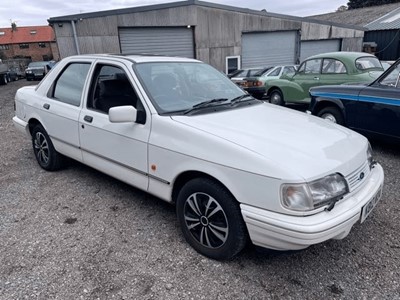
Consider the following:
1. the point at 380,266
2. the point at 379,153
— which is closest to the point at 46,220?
the point at 380,266

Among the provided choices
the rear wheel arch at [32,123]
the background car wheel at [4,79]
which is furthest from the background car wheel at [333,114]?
the background car wheel at [4,79]

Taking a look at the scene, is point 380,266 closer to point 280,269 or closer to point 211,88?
point 280,269

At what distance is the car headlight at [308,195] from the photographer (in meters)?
2.10

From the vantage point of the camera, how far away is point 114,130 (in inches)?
126

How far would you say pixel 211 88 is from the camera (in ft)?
11.4

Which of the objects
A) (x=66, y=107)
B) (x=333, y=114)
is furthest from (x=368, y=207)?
(x=333, y=114)

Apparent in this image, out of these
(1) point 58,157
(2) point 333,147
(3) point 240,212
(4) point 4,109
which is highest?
(2) point 333,147

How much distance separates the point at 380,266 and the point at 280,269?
33.1 inches

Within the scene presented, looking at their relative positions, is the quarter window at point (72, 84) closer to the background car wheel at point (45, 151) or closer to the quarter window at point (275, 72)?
the background car wheel at point (45, 151)

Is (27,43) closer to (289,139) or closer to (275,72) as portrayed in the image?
(275,72)

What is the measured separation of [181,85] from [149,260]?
1.77 meters

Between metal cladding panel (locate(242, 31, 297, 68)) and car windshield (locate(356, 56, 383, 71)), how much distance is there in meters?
10.2

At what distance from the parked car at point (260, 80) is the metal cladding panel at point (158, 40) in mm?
5182

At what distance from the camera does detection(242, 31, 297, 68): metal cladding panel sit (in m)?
18.0
